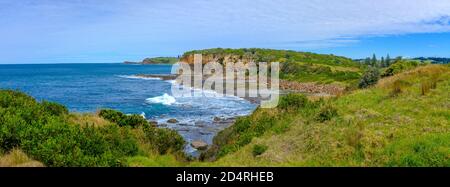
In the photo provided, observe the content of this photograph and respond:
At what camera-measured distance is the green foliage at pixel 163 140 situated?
61.2 ft

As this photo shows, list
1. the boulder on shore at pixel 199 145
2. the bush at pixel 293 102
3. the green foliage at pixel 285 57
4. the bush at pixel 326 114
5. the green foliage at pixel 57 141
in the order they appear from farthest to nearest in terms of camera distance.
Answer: the green foliage at pixel 285 57 → the boulder on shore at pixel 199 145 → the bush at pixel 293 102 → the bush at pixel 326 114 → the green foliage at pixel 57 141

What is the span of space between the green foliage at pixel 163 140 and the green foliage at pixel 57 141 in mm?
3240

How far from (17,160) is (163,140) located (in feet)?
29.0

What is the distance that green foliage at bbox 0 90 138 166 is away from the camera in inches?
441

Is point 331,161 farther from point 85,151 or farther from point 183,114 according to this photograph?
point 183,114

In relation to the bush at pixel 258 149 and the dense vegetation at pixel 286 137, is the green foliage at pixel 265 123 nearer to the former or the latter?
the dense vegetation at pixel 286 137

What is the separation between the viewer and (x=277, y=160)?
12750 millimetres

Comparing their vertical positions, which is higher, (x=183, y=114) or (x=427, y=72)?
(x=427, y=72)

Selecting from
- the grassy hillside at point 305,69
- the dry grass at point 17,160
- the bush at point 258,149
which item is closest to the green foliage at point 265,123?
the bush at point 258,149

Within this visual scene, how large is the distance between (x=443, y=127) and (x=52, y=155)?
1253 centimetres

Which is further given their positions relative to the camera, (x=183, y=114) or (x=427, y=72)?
(x=183, y=114)

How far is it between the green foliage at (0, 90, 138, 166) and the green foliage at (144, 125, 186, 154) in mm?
3240

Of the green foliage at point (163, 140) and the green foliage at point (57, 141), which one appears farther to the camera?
the green foliage at point (163, 140)
